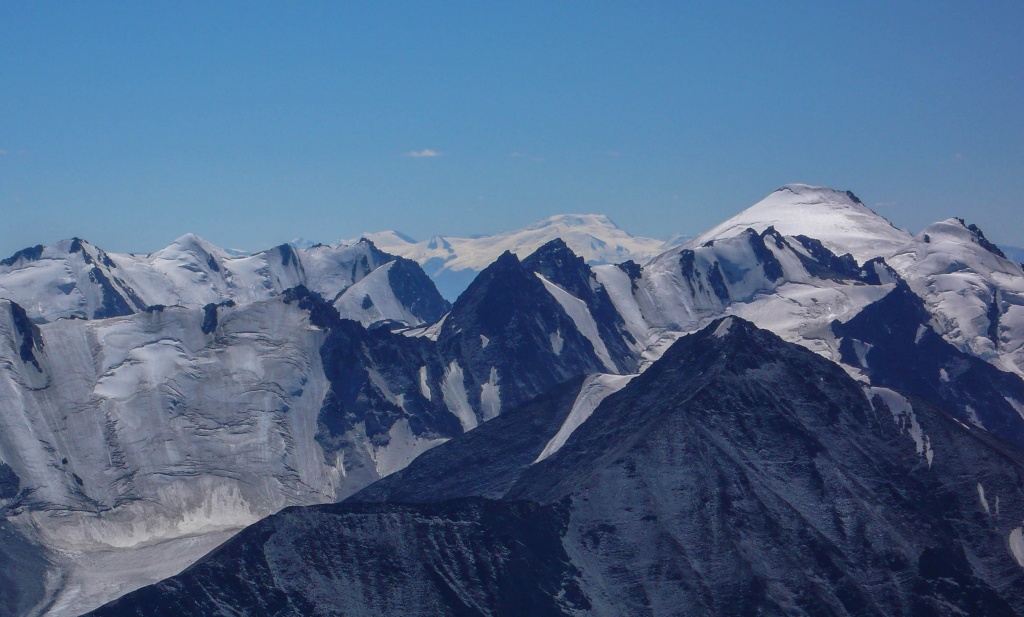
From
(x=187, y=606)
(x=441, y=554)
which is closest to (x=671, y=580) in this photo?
(x=441, y=554)

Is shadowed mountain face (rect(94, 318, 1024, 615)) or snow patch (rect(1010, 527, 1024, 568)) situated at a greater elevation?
shadowed mountain face (rect(94, 318, 1024, 615))

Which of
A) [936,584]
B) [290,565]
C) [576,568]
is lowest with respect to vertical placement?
[936,584]

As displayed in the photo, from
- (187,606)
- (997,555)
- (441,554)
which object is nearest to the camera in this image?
(187,606)

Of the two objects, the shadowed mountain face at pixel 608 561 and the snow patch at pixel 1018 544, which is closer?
the shadowed mountain face at pixel 608 561

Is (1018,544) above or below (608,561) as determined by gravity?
below

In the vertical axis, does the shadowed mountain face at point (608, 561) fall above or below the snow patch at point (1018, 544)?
above

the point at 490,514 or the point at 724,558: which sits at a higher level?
the point at 490,514

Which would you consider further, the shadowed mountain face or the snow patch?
the snow patch

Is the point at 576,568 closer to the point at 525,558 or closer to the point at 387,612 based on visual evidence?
the point at 525,558

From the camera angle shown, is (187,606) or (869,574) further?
(869,574)

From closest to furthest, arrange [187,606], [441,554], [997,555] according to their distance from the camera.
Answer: [187,606], [441,554], [997,555]

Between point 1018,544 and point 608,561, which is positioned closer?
point 608,561
